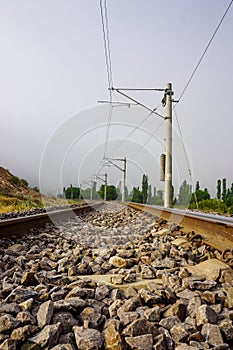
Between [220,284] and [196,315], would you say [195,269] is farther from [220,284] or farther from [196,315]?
[196,315]

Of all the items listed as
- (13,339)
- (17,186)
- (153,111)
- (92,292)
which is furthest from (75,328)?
(17,186)

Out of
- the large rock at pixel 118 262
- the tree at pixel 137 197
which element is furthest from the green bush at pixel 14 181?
the large rock at pixel 118 262

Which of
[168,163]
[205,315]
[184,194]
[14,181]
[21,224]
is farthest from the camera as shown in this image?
[14,181]

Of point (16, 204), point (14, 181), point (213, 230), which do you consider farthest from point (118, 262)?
point (14, 181)

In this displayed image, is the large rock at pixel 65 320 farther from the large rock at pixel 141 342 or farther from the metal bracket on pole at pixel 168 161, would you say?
the metal bracket on pole at pixel 168 161

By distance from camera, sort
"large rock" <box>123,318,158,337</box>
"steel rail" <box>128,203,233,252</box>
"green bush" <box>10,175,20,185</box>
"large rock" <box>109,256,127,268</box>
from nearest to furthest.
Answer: "large rock" <box>123,318,158,337</box> → "large rock" <box>109,256,127,268</box> → "steel rail" <box>128,203,233,252</box> → "green bush" <box>10,175,20,185</box>

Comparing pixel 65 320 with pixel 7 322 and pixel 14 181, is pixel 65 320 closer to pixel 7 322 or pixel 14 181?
pixel 7 322

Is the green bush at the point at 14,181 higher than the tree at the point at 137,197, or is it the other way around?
the green bush at the point at 14,181

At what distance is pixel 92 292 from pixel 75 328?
502 mm

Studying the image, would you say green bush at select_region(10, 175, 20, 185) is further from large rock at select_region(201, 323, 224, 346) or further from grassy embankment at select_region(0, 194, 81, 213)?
large rock at select_region(201, 323, 224, 346)

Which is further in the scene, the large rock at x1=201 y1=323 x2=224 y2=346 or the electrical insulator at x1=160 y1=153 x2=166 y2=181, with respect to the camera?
the electrical insulator at x1=160 y1=153 x2=166 y2=181

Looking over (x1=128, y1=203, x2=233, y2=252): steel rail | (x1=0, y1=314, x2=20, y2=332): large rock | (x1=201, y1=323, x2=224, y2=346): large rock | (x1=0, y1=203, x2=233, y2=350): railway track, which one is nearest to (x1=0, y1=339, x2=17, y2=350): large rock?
(x1=0, y1=203, x2=233, y2=350): railway track

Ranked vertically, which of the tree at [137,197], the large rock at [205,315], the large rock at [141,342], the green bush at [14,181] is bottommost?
the large rock at [141,342]

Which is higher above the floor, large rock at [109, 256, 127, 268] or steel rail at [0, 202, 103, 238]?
steel rail at [0, 202, 103, 238]
